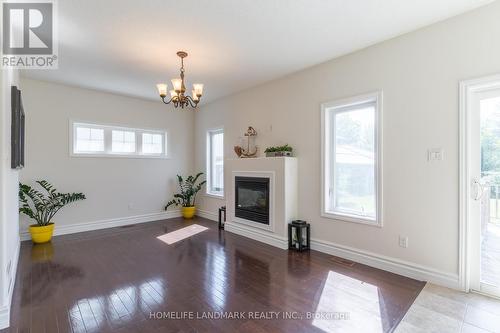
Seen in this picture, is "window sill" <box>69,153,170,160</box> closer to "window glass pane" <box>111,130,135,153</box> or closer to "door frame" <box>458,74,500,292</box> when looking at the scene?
"window glass pane" <box>111,130,135,153</box>

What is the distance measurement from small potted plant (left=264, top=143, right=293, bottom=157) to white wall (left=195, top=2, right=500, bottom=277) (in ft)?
1.11

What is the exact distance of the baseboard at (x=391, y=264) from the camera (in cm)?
261

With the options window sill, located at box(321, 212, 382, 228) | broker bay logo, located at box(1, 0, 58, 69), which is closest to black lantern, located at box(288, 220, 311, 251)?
window sill, located at box(321, 212, 382, 228)

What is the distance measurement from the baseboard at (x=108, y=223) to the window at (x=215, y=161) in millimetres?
1110

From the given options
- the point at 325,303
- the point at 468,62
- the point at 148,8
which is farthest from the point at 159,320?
the point at 468,62

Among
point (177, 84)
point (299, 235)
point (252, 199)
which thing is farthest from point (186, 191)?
point (177, 84)

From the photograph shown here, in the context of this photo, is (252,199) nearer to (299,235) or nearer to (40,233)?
(299,235)

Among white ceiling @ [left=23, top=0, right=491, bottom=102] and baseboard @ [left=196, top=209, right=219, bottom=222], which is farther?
baseboard @ [left=196, top=209, right=219, bottom=222]

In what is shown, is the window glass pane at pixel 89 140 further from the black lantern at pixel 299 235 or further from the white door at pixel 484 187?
the white door at pixel 484 187

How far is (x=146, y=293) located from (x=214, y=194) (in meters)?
3.44

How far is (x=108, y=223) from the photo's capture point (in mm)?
5105

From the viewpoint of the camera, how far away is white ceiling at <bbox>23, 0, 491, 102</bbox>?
239 cm

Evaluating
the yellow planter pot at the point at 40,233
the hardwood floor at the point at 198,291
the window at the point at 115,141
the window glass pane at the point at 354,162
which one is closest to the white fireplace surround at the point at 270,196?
the hardwood floor at the point at 198,291

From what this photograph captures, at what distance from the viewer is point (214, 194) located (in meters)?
5.85
